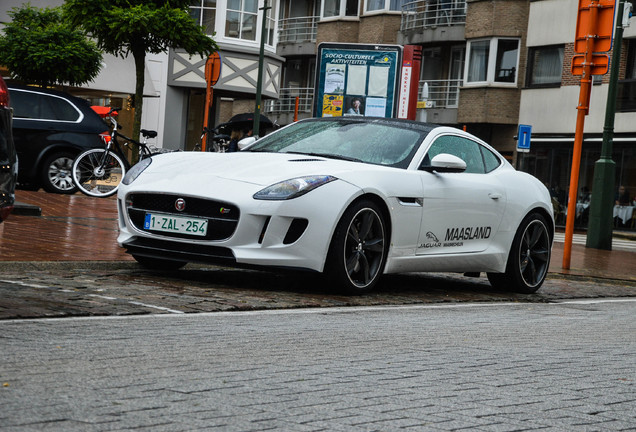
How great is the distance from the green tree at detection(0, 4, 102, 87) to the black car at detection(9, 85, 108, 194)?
10.4 m

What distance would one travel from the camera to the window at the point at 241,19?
39969 millimetres

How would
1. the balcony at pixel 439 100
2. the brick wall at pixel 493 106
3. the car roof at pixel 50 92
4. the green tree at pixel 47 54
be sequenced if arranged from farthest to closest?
the balcony at pixel 439 100, the brick wall at pixel 493 106, the green tree at pixel 47 54, the car roof at pixel 50 92

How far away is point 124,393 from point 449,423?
1.20 m

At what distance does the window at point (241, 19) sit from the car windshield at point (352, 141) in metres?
30.8

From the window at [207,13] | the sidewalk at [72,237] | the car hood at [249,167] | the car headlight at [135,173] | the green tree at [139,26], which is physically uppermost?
the window at [207,13]

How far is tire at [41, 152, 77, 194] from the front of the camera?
54.4 ft

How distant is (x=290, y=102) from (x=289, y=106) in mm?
204

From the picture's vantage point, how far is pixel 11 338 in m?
5.32

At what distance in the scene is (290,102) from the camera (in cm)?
5553

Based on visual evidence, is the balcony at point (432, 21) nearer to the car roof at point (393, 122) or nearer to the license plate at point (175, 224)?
the car roof at point (393, 122)

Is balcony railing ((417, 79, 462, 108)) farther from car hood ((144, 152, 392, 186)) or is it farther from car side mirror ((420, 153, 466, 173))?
car hood ((144, 152, 392, 186))

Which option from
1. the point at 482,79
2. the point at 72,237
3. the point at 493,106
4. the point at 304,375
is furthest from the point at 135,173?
the point at 482,79

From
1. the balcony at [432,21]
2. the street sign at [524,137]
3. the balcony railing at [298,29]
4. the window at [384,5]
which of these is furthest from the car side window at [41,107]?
the balcony railing at [298,29]

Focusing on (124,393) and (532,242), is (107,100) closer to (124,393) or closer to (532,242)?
(532,242)
